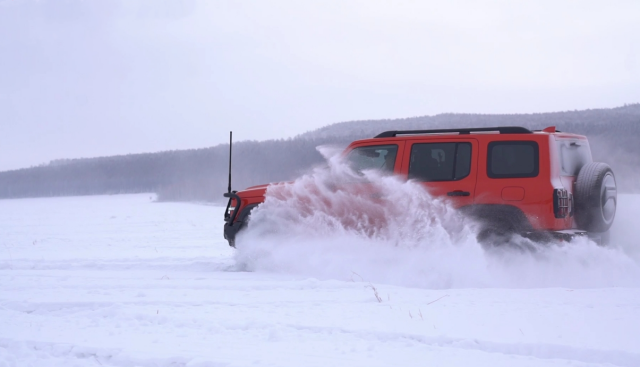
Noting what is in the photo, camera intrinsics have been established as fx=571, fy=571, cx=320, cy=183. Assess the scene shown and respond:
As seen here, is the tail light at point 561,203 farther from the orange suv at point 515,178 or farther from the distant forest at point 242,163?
the distant forest at point 242,163

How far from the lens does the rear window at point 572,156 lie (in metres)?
6.57

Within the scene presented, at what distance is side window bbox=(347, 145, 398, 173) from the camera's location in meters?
7.14

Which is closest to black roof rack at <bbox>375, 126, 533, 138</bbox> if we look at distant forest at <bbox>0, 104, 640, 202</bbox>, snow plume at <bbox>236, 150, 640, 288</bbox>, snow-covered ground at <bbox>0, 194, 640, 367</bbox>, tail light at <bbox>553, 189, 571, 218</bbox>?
snow plume at <bbox>236, 150, 640, 288</bbox>

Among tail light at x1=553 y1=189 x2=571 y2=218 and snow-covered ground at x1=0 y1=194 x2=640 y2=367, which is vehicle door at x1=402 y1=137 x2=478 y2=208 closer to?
snow-covered ground at x1=0 y1=194 x2=640 y2=367

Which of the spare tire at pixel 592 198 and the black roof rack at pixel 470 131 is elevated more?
the black roof rack at pixel 470 131

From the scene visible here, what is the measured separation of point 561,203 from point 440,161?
1.43 m

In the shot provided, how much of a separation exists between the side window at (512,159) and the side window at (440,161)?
A: 27cm

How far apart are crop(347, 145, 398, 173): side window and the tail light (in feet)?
6.26

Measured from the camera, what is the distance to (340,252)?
7.13 metres

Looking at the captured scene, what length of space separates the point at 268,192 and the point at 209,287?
5.99ft

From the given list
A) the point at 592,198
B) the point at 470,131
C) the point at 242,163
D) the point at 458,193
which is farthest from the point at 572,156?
the point at 242,163

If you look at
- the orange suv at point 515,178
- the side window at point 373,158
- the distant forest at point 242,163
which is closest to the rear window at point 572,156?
the orange suv at point 515,178

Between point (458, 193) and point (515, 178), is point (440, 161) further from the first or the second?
point (515, 178)

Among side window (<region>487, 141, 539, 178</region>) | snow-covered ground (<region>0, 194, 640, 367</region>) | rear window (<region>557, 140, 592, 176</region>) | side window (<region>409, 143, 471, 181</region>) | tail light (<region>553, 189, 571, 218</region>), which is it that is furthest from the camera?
side window (<region>409, 143, 471, 181</region>)
